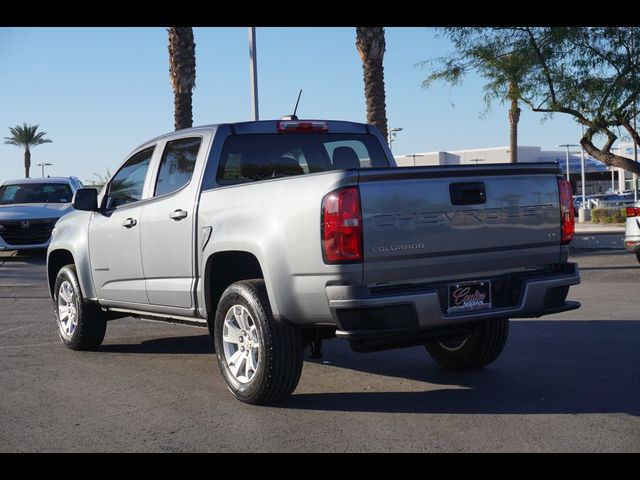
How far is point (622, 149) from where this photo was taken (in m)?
66.9

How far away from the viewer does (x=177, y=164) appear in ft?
24.4

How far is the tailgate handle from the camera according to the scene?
5.85 metres

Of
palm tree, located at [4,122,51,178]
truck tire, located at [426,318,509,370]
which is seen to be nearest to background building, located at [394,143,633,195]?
palm tree, located at [4,122,51,178]

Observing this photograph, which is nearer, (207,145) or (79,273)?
(207,145)

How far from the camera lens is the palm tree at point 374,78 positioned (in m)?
23.9

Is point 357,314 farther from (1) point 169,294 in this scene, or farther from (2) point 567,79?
(2) point 567,79

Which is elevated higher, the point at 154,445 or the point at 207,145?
the point at 207,145

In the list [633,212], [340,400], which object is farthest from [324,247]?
[633,212]

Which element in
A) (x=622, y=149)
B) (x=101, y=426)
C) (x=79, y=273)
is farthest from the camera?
(x=622, y=149)

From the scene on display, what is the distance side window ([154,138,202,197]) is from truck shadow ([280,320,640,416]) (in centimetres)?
207

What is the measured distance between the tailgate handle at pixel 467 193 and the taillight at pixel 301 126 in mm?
1962

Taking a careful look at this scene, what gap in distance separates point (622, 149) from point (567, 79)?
154 feet
